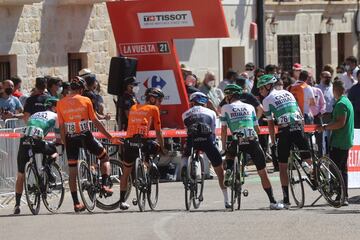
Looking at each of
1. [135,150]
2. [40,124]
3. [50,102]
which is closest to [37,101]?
[50,102]

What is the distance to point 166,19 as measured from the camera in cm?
2847

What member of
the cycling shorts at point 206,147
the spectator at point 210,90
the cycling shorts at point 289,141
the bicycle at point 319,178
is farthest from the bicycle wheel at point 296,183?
the spectator at point 210,90

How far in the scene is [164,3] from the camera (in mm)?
28406

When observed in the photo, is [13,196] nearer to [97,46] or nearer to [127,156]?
[127,156]

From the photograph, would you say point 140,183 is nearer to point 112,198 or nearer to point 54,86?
point 112,198

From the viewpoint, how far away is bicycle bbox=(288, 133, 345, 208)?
21.2 metres

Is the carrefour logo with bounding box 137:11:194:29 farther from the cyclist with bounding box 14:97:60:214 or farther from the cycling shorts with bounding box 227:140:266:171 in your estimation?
A: the cycling shorts with bounding box 227:140:266:171

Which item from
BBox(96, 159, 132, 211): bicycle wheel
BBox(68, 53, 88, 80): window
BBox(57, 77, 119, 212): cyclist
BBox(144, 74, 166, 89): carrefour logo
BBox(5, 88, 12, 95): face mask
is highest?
BBox(68, 53, 88, 80): window

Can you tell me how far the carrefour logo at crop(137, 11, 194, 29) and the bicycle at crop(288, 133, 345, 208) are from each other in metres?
7.15

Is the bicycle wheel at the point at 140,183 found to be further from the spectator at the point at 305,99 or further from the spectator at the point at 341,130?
the spectator at the point at 305,99

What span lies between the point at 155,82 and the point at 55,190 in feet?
23.3

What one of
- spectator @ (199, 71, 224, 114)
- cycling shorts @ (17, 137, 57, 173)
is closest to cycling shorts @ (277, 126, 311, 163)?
cycling shorts @ (17, 137, 57, 173)

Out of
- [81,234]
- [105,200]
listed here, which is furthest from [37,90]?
[81,234]

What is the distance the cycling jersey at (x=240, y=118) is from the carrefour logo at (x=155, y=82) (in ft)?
23.2
